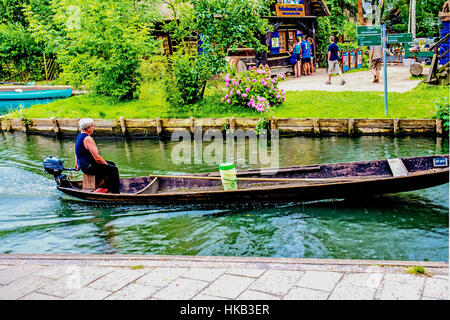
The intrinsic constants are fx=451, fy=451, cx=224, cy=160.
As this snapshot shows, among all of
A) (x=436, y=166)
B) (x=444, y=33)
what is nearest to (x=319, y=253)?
(x=436, y=166)

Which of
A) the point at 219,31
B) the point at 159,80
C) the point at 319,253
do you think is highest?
the point at 219,31

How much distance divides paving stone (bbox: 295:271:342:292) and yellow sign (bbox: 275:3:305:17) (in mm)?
20885

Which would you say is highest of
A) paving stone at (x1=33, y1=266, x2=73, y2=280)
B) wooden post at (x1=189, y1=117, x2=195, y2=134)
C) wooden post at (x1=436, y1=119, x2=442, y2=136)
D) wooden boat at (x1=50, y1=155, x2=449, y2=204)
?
wooden post at (x1=189, y1=117, x2=195, y2=134)

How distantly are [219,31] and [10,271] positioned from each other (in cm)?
1210

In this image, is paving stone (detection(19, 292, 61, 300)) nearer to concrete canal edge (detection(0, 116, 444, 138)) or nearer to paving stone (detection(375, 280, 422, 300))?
paving stone (detection(375, 280, 422, 300))

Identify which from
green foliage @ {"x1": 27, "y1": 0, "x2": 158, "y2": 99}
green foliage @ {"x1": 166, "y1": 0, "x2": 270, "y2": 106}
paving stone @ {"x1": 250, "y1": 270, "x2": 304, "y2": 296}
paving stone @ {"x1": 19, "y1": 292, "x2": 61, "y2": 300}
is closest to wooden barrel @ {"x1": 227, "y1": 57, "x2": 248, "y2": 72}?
green foliage @ {"x1": 27, "y1": 0, "x2": 158, "y2": 99}

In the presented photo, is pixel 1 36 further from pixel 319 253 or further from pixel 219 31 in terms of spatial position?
pixel 319 253

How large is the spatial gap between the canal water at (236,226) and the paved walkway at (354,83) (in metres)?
7.13

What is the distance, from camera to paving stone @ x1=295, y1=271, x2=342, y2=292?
486 cm

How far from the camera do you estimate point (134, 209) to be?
947 cm

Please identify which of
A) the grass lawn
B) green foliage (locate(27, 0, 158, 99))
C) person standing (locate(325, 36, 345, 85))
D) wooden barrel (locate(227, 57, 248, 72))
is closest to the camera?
the grass lawn

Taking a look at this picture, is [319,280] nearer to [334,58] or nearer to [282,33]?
[334,58]

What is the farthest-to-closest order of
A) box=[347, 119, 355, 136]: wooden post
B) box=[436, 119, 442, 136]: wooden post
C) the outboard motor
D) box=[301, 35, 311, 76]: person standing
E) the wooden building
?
box=[301, 35, 311, 76]: person standing < the wooden building < box=[347, 119, 355, 136]: wooden post < box=[436, 119, 442, 136]: wooden post < the outboard motor

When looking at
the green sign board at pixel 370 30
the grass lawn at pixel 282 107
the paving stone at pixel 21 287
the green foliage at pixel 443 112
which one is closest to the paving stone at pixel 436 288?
the paving stone at pixel 21 287
